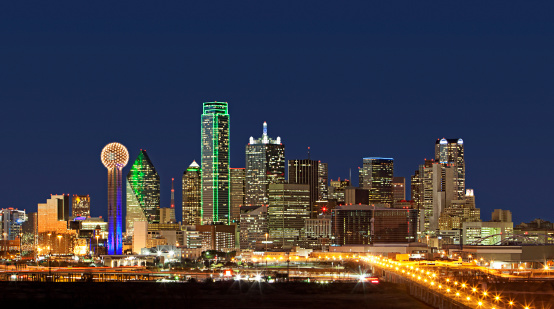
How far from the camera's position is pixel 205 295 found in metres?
117

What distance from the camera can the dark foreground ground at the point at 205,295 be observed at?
347ft

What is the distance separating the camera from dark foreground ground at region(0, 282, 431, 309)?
10588cm

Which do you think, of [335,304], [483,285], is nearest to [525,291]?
[483,285]

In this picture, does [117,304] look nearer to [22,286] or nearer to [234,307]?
[234,307]

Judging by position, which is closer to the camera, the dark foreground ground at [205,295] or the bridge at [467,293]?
the bridge at [467,293]

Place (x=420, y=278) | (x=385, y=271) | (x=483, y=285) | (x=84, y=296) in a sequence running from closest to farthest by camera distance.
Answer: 1. (x=84, y=296)
2. (x=483, y=285)
3. (x=420, y=278)
4. (x=385, y=271)

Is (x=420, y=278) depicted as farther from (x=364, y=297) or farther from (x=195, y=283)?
(x=195, y=283)

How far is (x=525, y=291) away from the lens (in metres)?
129

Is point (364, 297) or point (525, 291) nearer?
point (364, 297)

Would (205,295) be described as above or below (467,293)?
below

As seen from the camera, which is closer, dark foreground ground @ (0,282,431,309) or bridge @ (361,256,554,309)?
bridge @ (361,256,554,309)

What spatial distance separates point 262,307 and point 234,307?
3.08 meters

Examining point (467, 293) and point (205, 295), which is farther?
point (205, 295)

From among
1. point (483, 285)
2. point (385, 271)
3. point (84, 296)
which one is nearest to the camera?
point (84, 296)
